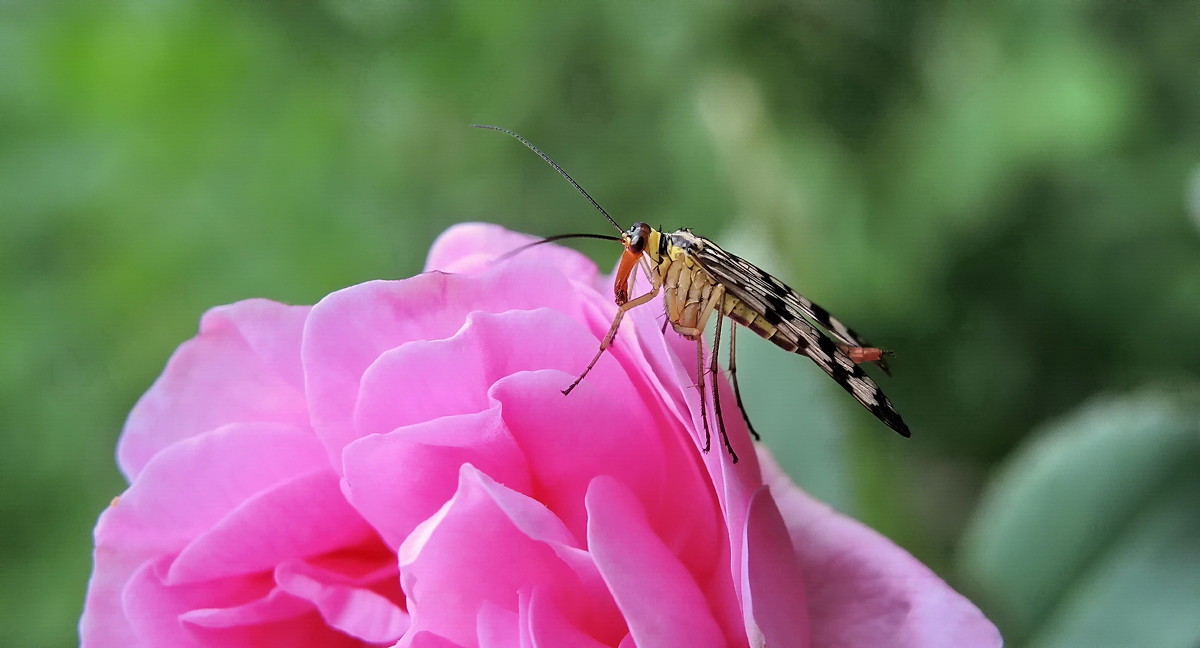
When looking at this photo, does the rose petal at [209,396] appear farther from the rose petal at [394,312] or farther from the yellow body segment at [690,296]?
the yellow body segment at [690,296]

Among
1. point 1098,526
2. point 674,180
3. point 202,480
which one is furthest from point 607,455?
point 674,180

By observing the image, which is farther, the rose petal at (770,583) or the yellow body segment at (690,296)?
the yellow body segment at (690,296)

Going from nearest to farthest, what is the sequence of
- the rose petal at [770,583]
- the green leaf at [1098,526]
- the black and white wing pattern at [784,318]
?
1. the rose petal at [770,583]
2. the black and white wing pattern at [784,318]
3. the green leaf at [1098,526]

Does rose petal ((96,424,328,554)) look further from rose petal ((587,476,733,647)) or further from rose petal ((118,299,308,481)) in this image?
rose petal ((587,476,733,647))

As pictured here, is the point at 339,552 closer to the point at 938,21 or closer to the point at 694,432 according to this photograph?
the point at 694,432

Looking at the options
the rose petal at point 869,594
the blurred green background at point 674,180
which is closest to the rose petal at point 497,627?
the rose petal at point 869,594
